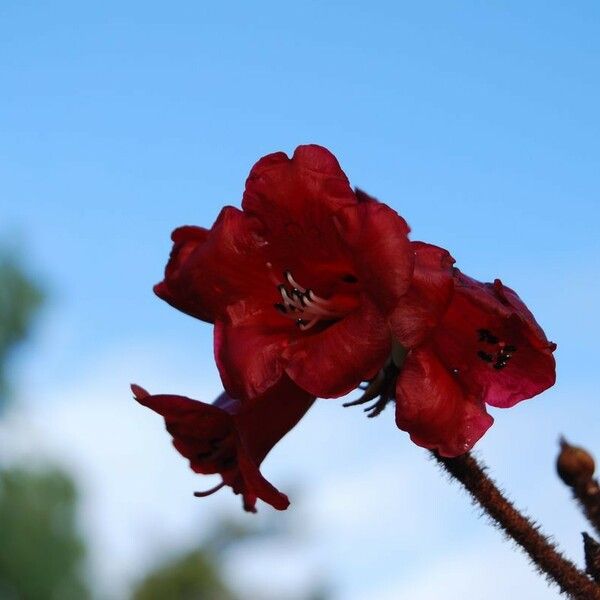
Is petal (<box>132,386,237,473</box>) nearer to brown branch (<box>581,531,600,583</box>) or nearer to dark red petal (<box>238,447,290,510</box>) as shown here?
dark red petal (<box>238,447,290,510</box>)

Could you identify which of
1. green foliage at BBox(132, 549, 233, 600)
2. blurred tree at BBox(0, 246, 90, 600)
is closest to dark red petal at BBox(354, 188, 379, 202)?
blurred tree at BBox(0, 246, 90, 600)

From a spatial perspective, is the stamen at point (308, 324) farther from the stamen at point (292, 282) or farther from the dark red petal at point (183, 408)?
Result: the dark red petal at point (183, 408)

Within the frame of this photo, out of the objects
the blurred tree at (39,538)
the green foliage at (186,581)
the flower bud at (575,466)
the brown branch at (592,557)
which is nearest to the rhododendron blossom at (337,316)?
the flower bud at (575,466)

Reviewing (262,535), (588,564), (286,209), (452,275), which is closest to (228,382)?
(286,209)

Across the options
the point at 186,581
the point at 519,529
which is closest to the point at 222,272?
the point at 519,529

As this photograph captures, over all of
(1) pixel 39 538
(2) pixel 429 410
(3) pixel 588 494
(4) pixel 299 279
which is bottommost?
(3) pixel 588 494

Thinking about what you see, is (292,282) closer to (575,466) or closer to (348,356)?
(348,356)

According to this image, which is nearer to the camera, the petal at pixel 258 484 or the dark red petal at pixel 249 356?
the dark red petal at pixel 249 356
